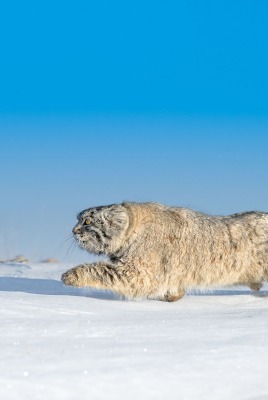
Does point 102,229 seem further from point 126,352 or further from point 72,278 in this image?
point 126,352

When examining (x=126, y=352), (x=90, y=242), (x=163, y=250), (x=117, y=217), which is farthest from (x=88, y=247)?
(x=126, y=352)

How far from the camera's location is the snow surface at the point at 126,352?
444 cm

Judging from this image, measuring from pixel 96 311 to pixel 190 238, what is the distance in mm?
1907

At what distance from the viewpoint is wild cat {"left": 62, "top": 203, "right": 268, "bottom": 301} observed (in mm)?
7797

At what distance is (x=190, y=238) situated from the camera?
827 centimetres

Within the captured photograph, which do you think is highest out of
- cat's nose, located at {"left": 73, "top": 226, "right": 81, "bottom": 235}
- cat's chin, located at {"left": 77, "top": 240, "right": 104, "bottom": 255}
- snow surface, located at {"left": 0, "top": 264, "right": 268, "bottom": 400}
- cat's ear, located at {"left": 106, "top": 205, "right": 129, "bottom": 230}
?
cat's ear, located at {"left": 106, "top": 205, "right": 129, "bottom": 230}

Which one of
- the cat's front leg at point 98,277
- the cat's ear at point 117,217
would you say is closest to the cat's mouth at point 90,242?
the cat's ear at point 117,217

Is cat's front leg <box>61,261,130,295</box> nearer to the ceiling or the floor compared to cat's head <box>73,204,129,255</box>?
nearer to the floor

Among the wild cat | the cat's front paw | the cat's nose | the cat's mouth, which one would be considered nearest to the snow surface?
the cat's front paw

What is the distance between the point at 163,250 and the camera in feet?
26.6

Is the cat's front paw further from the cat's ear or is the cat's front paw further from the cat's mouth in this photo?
the cat's ear

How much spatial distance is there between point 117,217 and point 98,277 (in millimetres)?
774

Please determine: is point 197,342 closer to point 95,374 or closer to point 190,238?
point 95,374

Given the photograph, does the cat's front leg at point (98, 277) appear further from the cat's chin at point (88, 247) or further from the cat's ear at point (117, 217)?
the cat's ear at point (117, 217)
